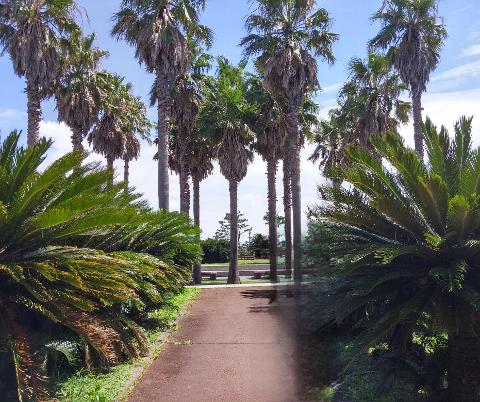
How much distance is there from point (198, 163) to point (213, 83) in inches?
166

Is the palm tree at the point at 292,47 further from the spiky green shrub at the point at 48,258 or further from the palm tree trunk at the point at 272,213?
the spiky green shrub at the point at 48,258

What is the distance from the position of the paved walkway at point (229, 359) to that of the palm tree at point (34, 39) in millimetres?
8785

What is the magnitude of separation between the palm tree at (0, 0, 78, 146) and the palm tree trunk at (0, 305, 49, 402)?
11467mm

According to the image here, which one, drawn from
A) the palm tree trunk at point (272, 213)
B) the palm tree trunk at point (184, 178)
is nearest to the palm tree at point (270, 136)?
the palm tree trunk at point (272, 213)

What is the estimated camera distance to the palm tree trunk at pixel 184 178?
24.9 m

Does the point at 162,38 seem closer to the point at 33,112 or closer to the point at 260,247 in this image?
the point at 33,112

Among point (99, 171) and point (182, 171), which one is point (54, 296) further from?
point (182, 171)

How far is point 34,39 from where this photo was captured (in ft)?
55.6

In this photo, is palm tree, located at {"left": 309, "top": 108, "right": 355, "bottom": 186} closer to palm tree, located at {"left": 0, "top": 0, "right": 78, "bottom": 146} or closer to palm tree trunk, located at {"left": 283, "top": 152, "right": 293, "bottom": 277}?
palm tree trunk, located at {"left": 283, "top": 152, "right": 293, "bottom": 277}

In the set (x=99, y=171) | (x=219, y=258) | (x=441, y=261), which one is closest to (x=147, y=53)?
(x=99, y=171)

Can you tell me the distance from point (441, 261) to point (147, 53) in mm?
15876

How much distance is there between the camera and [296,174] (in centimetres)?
2177

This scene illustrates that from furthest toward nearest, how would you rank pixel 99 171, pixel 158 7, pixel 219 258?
pixel 219 258 < pixel 158 7 < pixel 99 171

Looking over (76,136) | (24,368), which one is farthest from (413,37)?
(24,368)
